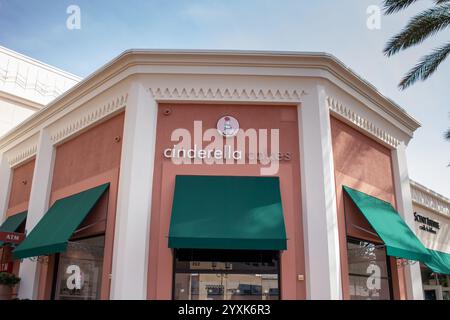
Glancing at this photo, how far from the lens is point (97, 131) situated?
11781 mm

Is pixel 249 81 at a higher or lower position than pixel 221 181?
higher

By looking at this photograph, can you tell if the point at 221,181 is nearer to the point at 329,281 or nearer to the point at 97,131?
the point at 329,281

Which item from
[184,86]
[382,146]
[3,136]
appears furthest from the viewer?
[3,136]

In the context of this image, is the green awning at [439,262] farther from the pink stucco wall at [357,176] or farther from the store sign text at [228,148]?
the store sign text at [228,148]

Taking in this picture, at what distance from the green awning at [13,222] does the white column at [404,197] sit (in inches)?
467

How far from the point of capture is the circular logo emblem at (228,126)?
10.4 m

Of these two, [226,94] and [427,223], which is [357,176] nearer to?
[226,94]

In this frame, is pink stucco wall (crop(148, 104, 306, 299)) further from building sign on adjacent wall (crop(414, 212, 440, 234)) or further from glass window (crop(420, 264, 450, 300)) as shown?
glass window (crop(420, 264, 450, 300))

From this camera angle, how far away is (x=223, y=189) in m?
9.80

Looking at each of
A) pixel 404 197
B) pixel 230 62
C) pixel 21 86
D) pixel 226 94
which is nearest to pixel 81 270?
pixel 226 94

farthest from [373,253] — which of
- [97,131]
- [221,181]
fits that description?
[97,131]

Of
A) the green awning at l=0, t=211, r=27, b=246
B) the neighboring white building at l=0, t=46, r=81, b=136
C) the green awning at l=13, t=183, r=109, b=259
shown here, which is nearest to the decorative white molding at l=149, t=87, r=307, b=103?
the green awning at l=13, t=183, r=109, b=259
